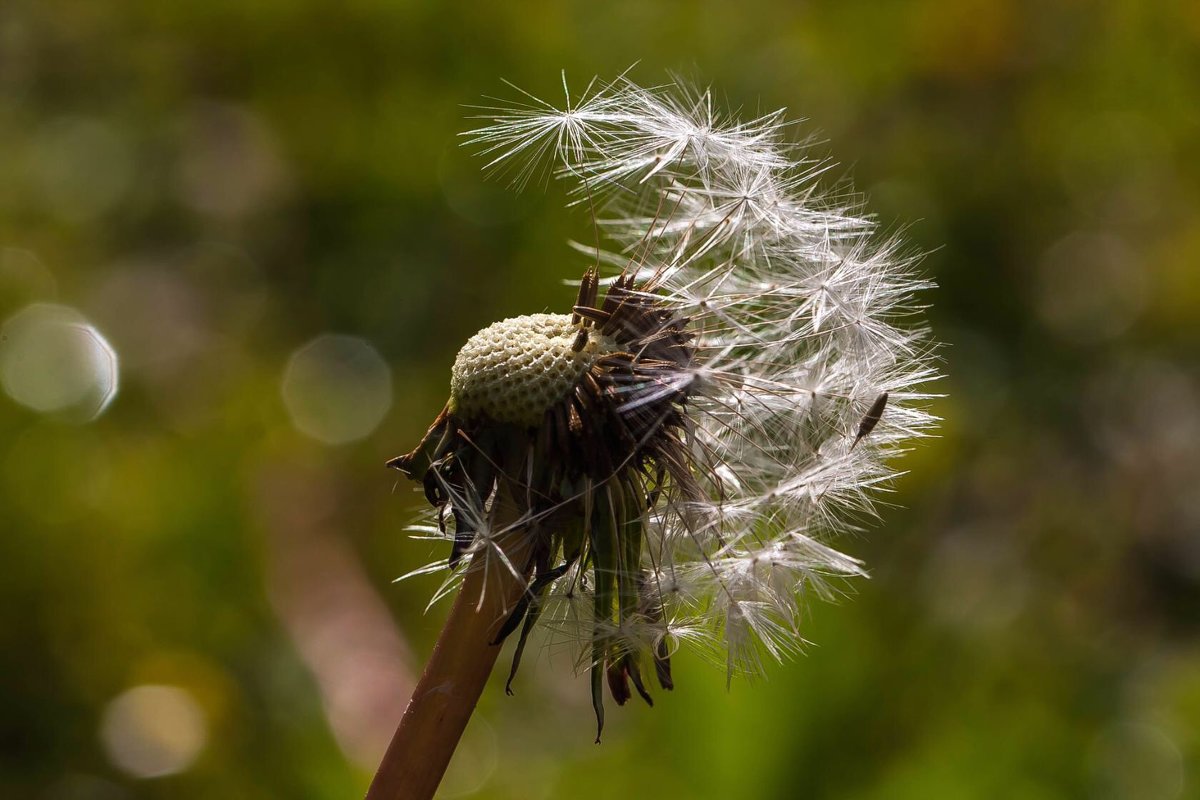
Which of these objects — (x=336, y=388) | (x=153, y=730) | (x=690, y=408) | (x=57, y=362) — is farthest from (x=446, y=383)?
(x=690, y=408)

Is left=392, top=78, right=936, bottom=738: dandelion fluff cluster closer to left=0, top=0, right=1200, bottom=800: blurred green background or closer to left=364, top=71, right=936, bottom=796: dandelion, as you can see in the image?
left=364, top=71, right=936, bottom=796: dandelion

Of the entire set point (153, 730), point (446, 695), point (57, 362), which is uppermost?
point (57, 362)

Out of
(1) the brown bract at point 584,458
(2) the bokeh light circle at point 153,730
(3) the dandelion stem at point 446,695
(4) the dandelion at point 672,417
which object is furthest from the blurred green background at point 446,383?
(3) the dandelion stem at point 446,695

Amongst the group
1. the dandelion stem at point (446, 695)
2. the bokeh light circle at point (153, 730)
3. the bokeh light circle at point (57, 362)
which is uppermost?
the bokeh light circle at point (57, 362)

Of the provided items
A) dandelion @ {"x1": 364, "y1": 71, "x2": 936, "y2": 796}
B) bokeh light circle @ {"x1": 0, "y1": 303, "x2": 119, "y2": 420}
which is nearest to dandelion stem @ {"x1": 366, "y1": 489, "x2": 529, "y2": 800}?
dandelion @ {"x1": 364, "y1": 71, "x2": 936, "y2": 796}

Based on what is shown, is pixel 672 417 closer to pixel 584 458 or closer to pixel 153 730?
pixel 584 458

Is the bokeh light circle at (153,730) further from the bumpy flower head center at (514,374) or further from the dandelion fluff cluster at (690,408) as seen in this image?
the bumpy flower head center at (514,374)
